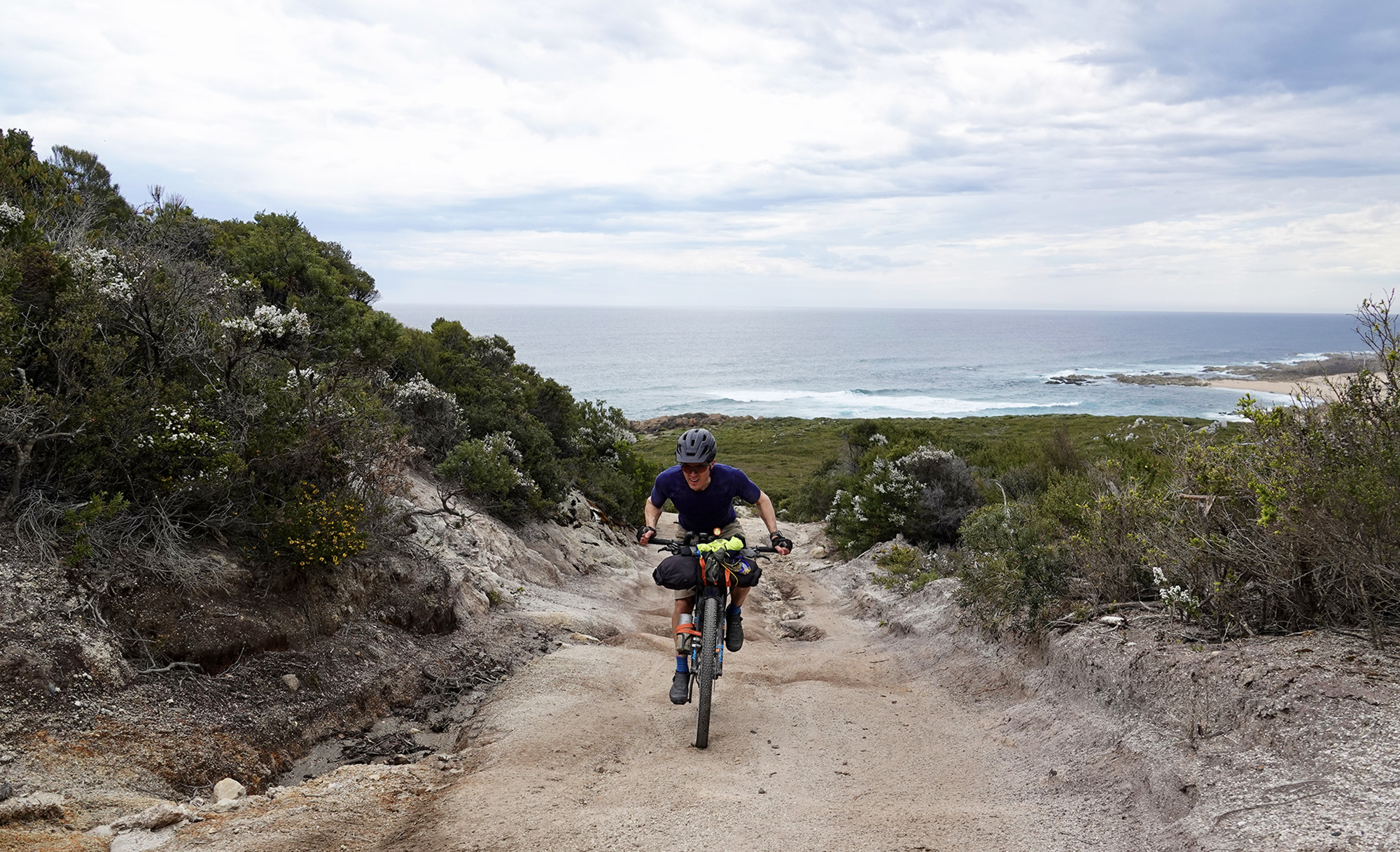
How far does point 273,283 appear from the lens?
14.7m

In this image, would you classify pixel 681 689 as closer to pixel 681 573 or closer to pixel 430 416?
pixel 681 573

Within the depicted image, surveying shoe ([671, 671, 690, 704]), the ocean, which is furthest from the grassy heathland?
shoe ([671, 671, 690, 704])

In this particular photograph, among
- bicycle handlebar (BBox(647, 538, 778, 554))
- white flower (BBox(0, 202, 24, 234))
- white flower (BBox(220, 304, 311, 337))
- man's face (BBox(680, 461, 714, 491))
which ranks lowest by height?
bicycle handlebar (BBox(647, 538, 778, 554))

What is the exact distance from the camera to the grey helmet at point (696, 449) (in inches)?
231

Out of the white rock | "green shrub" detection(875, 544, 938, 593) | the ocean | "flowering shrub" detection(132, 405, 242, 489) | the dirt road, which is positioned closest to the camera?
the dirt road

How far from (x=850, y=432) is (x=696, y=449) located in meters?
24.8

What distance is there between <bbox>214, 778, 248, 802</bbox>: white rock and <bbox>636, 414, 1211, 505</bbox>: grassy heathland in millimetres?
17328

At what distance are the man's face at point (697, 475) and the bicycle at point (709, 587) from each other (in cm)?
40

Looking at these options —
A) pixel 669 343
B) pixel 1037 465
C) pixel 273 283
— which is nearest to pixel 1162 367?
pixel 669 343

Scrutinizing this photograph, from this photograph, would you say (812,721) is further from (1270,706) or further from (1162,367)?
(1162,367)

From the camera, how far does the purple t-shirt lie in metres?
6.09

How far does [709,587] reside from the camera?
Result: 5.93 meters

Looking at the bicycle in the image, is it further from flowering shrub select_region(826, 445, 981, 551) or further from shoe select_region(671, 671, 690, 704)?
flowering shrub select_region(826, 445, 981, 551)

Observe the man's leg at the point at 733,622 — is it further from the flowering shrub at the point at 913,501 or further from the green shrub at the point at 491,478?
the flowering shrub at the point at 913,501
